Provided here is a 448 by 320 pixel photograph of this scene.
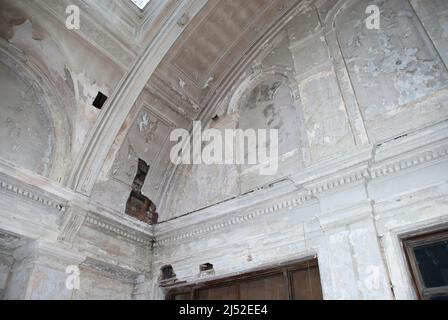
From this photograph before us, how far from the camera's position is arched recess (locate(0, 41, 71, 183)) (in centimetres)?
444

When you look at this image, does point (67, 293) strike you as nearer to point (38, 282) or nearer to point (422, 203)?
point (38, 282)

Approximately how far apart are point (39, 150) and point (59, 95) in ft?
2.31

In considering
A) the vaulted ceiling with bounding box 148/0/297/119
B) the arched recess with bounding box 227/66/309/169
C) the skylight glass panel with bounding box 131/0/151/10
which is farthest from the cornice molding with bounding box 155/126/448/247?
the skylight glass panel with bounding box 131/0/151/10

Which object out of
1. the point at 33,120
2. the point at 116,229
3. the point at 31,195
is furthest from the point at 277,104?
the point at 31,195

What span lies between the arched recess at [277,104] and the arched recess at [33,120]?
2280 millimetres

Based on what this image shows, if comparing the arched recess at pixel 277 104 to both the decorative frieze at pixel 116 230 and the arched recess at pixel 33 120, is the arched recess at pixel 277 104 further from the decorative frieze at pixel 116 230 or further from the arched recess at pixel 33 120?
the arched recess at pixel 33 120

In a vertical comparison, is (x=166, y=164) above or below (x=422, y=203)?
above

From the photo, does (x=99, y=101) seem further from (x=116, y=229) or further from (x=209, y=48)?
(x=209, y=48)

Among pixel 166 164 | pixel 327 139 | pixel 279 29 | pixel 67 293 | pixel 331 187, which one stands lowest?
pixel 67 293

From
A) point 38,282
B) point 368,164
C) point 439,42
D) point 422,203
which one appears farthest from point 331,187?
point 38,282

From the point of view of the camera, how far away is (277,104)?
5262mm

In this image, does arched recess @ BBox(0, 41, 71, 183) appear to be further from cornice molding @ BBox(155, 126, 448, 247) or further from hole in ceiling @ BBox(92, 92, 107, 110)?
cornice molding @ BBox(155, 126, 448, 247)

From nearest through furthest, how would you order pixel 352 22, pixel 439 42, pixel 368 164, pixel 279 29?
pixel 368 164 → pixel 439 42 → pixel 352 22 → pixel 279 29

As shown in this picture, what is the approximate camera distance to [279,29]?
18.5ft
